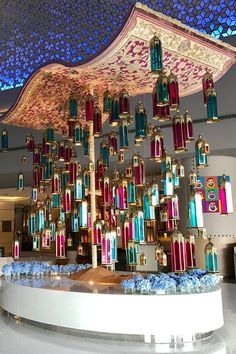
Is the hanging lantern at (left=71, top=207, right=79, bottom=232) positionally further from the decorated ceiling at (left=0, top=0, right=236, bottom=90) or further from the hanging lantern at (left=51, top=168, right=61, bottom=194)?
the decorated ceiling at (left=0, top=0, right=236, bottom=90)

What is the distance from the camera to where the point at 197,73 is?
5273mm

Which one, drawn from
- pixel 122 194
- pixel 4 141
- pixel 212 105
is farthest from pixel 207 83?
pixel 4 141

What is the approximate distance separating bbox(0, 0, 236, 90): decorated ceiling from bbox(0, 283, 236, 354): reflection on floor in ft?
17.1

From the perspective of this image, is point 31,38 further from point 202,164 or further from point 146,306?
point 146,306

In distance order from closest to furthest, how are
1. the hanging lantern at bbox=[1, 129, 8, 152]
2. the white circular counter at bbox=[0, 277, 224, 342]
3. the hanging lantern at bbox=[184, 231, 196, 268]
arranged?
the white circular counter at bbox=[0, 277, 224, 342]
the hanging lantern at bbox=[184, 231, 196, 268]
the hanging lantern at bbox=[1, 129, 8, 152]

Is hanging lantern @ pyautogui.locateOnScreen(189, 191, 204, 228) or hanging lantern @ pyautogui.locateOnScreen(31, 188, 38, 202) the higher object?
hanging lantern @ pyautogui.locateOnScreen(31, 188, 38, 202)

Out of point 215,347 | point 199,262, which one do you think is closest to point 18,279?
point 215,347

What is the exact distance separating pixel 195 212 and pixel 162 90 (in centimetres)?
134

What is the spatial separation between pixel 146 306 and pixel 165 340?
14.5 inches

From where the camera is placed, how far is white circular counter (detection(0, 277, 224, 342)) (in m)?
3.81

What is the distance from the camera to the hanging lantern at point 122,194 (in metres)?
5.36

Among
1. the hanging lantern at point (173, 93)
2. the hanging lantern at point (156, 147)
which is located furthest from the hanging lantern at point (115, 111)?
the hanging lantern at point (173, 93)

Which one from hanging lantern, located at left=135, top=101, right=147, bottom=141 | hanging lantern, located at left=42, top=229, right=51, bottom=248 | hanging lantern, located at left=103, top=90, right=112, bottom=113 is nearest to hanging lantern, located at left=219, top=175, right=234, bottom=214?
hanging lantern, located at left=135, top=101, right=147, bottom=141

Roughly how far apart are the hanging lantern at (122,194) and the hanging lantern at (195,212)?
1.21m
